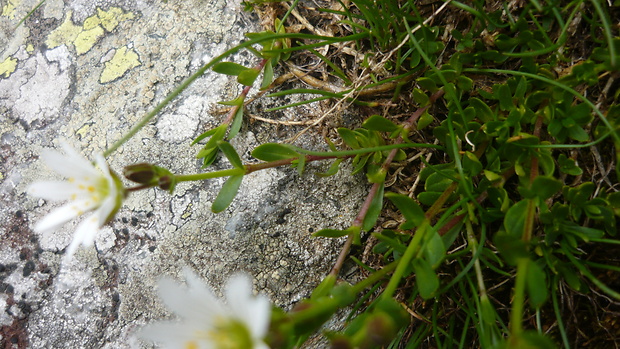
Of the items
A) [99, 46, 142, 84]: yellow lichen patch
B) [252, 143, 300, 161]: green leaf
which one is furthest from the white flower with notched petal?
[99, 46, 142, 84]: yellow lichen patch

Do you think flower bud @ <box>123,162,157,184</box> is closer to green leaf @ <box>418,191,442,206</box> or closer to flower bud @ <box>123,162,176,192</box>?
flower bud @ <box>123,162,176,192</box>

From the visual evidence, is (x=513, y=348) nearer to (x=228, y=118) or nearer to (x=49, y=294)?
(x=228, y=118)

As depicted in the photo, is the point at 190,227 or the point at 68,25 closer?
the point at 190,227

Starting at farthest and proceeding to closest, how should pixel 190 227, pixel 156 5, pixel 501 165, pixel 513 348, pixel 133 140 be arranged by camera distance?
pixel 156 5
pixel 133 140
pixel 190 227
pixel 501 165
pixel 513 348

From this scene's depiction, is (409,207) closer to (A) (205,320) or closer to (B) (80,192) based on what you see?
(A) (205,320)

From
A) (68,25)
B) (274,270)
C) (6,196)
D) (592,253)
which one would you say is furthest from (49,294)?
(592,253)

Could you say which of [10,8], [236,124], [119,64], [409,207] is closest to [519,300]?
[409,207]

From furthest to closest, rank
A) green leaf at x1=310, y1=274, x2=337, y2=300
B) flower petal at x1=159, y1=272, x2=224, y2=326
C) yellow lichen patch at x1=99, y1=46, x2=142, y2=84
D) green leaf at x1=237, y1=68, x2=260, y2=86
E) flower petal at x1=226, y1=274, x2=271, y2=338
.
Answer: yellow lichen patch at x1=99, y1=46, x2=142, y2=84 < green leaf at x1=237, y1=68, x2=260, y2=86 < green leaf at x1=310, y1=274, x2=337, y2=300 < flower petal at x1=159, y1=272, x2=224, y2=326 < flower petal at x1=226, y1=274, x2=271, y2=338
